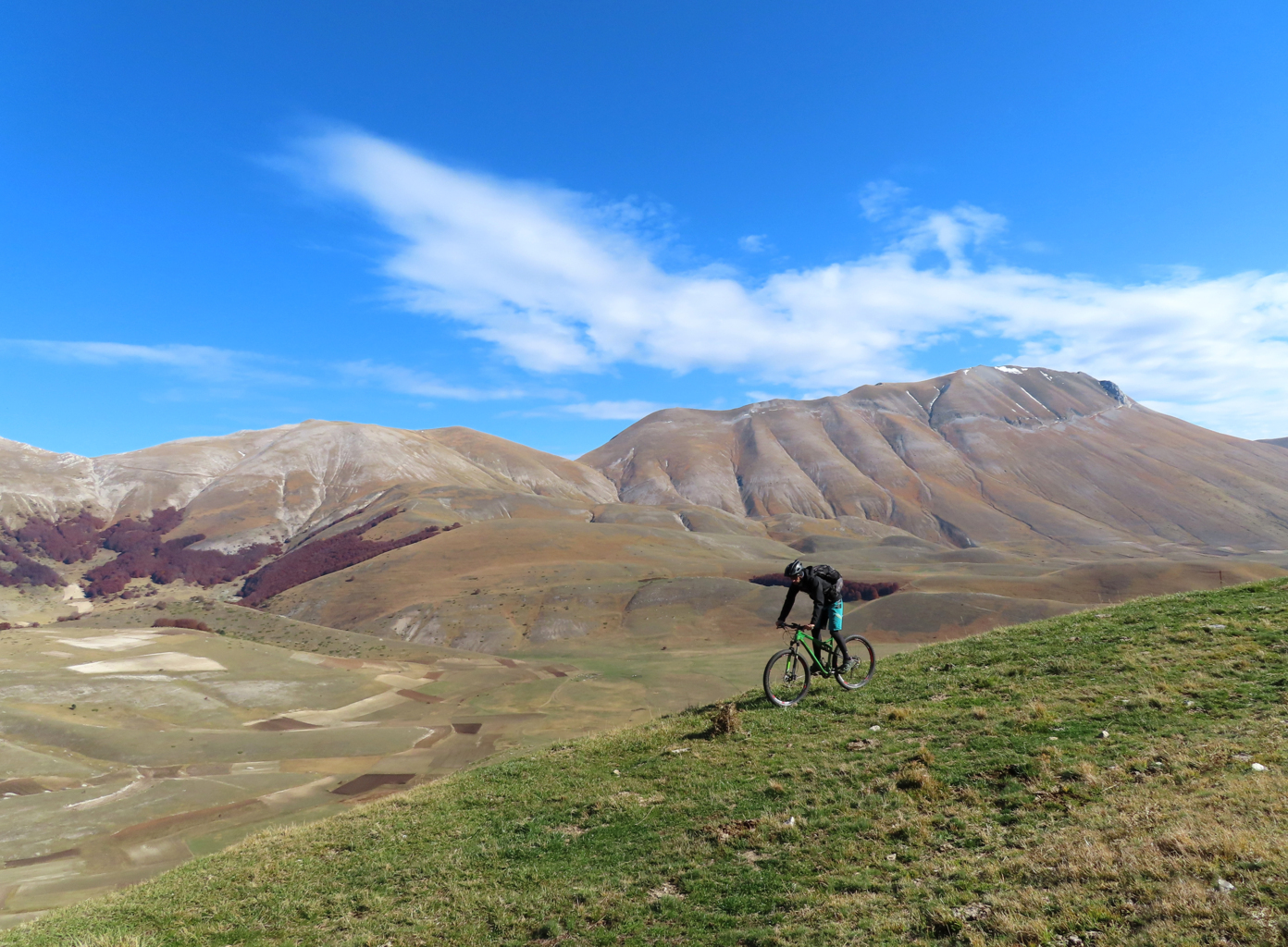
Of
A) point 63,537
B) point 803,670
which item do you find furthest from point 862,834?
point 63,537

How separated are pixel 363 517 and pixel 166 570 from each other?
146 feet

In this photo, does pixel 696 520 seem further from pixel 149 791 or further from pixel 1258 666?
pixel 1258 666

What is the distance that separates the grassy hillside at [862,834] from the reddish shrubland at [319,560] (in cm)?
12901

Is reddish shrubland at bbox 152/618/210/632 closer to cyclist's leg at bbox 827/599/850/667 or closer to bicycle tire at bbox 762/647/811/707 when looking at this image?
bicycle tire at bbox 762/647/811/707

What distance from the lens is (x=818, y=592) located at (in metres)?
14.7

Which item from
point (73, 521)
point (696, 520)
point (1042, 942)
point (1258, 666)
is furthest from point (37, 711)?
point (73, 521)

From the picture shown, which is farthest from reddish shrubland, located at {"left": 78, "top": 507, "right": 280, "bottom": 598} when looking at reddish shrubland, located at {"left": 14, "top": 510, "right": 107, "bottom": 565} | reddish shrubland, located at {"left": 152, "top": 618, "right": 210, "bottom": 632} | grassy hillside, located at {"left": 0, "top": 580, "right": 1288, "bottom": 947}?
grassy hillside, located at {"left": 0, "top": 580, "right": 1288, "bottom": 947}

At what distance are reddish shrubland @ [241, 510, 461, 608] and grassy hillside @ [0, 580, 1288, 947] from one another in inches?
5079

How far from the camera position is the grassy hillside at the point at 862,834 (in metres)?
7.20

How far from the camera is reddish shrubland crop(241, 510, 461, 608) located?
13900 cm

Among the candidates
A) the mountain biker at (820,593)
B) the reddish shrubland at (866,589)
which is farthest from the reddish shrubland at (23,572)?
the mountain biker at (820,593)

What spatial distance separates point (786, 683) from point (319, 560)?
15001 centimetres

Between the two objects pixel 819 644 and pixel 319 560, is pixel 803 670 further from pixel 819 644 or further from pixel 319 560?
pixel 319 560

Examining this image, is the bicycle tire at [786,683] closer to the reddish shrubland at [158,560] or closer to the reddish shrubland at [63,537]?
the reddish shrubland at [158,560]
